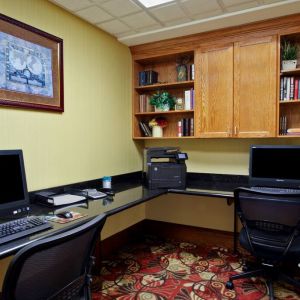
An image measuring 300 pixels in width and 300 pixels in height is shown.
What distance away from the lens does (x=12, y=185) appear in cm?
177

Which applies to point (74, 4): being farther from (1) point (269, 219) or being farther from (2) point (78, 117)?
(1) point (269, 219)

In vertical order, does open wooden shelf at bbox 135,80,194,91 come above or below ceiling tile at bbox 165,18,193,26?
below

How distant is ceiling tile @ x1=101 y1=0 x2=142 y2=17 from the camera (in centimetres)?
237

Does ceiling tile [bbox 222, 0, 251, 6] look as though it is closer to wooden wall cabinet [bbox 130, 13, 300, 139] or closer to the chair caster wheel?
wooden wall cabinet [bbox 130, 13, 300, 139]

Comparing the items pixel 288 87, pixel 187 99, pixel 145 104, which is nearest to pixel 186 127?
pixel 187 99

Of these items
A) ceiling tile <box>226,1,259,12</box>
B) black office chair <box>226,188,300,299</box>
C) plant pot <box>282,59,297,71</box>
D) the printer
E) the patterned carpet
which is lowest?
the patterned carpet

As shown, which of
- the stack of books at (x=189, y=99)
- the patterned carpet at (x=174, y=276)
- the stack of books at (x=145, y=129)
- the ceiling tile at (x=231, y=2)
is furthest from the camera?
the stack of books at (x=145, y=129)

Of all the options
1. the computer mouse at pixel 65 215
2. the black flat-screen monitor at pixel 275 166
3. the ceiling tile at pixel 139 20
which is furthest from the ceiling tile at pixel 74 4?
the black flat-screen monitor at pixel 275 166

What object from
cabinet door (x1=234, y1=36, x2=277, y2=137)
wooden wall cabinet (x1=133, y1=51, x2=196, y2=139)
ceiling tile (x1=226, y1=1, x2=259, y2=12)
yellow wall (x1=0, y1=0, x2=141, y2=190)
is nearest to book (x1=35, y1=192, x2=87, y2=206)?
yellow wall (x1=0, y1=0, x2=141, y2=190)

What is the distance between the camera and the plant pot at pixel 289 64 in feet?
8.68

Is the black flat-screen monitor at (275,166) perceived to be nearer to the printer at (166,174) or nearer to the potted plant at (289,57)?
the printer at (166,174)

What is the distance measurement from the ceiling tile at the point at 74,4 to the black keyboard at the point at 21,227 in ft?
5.93

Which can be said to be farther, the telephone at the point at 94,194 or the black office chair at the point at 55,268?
the telephone at the point at 94,194

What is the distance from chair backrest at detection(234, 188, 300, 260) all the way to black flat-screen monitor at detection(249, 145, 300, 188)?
64 centimetres
